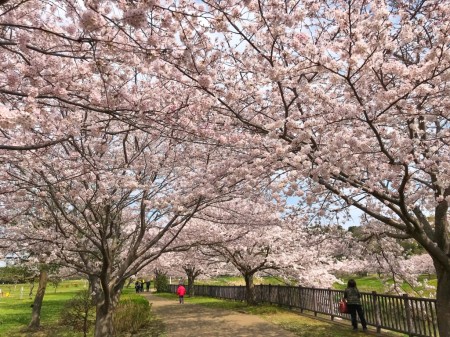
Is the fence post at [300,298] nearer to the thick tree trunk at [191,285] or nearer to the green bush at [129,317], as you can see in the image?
the green bush at [129,317]

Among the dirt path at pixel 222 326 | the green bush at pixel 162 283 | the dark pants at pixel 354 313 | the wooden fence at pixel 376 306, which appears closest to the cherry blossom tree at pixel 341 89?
the wooden fence at pixel 376 306

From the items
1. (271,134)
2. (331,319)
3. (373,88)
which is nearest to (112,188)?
(271,134)

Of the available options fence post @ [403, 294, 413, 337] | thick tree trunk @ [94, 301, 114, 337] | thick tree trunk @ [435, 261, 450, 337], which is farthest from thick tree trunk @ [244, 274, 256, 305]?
thick tree trunk @ [435, 261, 450, 337]

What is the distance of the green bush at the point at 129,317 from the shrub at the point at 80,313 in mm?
1013

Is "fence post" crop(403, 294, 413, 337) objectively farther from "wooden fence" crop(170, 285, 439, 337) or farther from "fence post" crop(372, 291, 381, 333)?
"fence post" crop(372, 291, 381, 333)

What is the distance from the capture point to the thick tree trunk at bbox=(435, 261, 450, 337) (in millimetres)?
7355

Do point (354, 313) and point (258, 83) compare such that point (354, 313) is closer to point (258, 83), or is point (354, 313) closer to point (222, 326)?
point (222, 326)

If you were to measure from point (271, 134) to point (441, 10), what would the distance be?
3.58 m

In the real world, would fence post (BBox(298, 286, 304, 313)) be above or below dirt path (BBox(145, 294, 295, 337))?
above

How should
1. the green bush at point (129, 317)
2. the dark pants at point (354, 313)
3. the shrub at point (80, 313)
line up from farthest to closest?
the green bush at point (129, 317), the shrub at point (80, 313), the dark pants at point (354, 313)

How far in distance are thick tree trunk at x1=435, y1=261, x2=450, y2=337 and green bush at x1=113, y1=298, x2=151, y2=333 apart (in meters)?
9.68

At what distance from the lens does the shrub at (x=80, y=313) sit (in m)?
11.9

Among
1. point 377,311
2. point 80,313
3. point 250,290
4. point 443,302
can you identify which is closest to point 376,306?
point 377,311

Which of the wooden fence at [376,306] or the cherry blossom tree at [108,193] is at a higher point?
the cherry blossom tree at [108,193]
